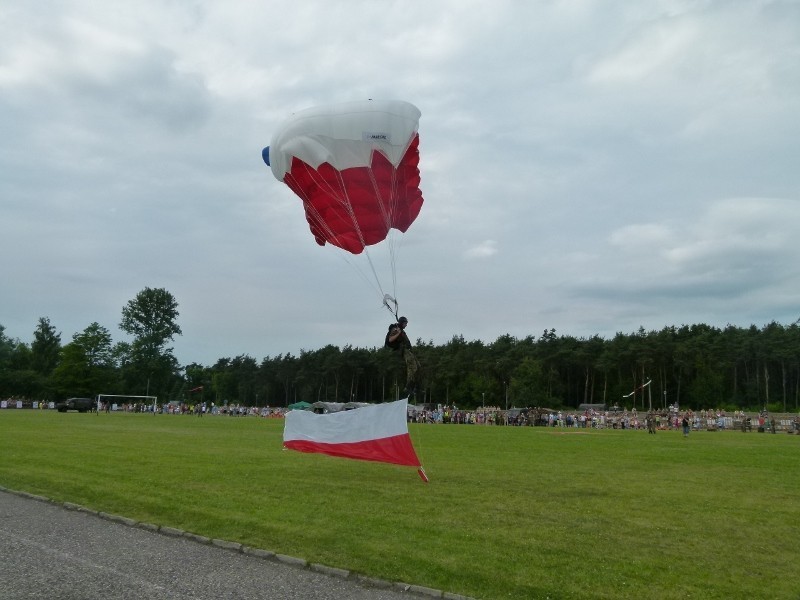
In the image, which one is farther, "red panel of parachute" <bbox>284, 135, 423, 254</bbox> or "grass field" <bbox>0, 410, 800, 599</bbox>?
"red panel of parachute" <bbox>284, 135, 423, 254</bbox>

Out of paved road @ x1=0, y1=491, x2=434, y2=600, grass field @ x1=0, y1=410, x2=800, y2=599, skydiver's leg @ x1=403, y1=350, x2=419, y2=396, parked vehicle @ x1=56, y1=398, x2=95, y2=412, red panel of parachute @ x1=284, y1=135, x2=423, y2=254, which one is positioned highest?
red panel of parachute @ x1=284, y1=135, x2=423, y2=254

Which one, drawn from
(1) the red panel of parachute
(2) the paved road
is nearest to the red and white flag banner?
(1) the red panel of parachute

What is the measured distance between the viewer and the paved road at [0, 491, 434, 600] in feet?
20.5

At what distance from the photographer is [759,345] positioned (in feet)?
286

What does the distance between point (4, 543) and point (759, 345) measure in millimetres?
95657

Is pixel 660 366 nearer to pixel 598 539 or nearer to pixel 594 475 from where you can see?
pixel 594 475

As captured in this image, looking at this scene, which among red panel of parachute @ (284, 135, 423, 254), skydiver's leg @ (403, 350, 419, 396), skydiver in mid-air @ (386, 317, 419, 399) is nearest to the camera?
skydiver's leg @ (403, 350, 419, 396)

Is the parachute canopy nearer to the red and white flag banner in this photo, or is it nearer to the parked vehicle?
the red and white flag banner

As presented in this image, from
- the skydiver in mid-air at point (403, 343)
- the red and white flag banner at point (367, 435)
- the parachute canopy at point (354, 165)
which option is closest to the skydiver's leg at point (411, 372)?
the skydiver in mid-air at point (403, 343)

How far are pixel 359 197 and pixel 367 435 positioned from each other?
5073 mm

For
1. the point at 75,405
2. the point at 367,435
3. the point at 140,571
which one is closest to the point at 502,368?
the point at 75,405

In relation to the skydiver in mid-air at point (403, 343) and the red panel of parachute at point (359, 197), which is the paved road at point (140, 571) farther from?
the red panel of parachute at point (359, 197)

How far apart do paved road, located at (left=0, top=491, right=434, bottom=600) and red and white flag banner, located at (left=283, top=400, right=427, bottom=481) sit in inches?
218

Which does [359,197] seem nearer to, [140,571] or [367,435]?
[367,435]
